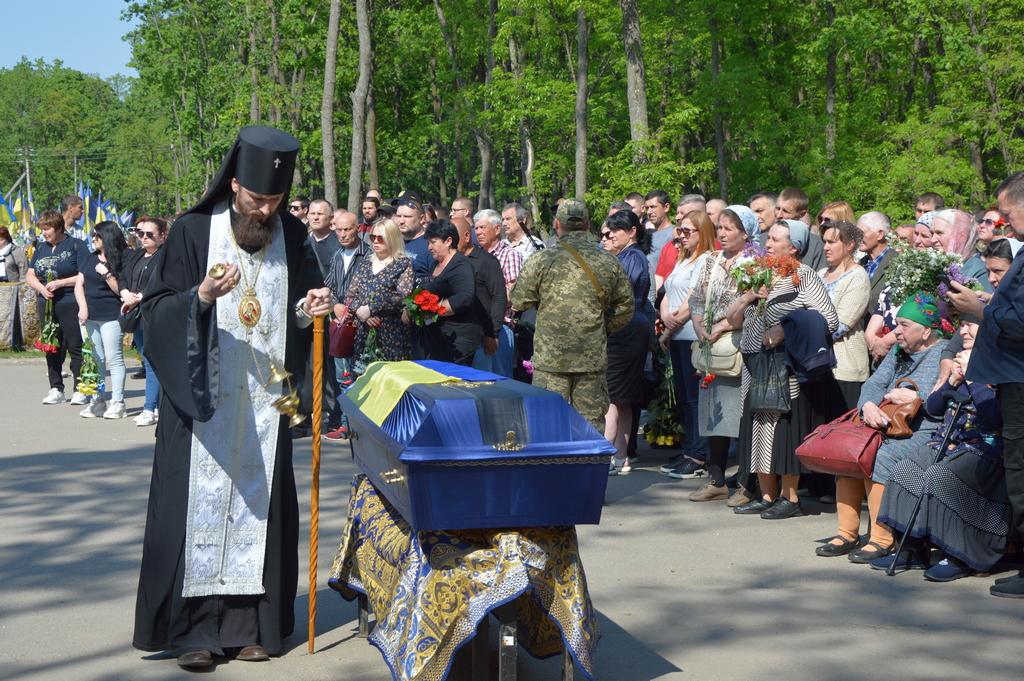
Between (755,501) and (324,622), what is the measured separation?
3773mm

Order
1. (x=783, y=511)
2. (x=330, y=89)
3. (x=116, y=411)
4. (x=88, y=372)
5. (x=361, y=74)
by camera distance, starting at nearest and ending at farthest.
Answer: (x=783, y=511)
(x=116, y=411)
(x=88, y=372)
(x=361, y=74)
(x=330, y=89)

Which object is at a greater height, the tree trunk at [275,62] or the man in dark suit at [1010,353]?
the tree trunk at [275,62]

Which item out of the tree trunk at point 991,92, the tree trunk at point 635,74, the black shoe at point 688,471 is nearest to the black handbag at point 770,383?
the black shoe at point 688,471

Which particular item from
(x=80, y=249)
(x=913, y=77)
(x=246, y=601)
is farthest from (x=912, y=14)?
(x=246, y=601)

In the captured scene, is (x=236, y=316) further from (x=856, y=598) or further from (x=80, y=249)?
(x=80, y=249)

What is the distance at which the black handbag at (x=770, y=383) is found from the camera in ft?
28.1

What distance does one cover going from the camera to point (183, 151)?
250 ft

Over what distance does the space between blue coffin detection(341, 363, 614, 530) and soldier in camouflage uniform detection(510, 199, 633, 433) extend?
4.09 metres

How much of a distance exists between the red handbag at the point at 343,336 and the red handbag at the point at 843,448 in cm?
479

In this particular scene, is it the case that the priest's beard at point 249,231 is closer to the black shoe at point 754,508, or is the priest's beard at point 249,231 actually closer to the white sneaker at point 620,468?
the black shoe at point 754,508

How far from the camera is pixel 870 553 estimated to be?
7617mm

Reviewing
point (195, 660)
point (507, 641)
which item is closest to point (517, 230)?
point (195, 660)

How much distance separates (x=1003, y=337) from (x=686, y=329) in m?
3.78

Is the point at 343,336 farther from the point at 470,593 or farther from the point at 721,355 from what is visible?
the point at 470,593
